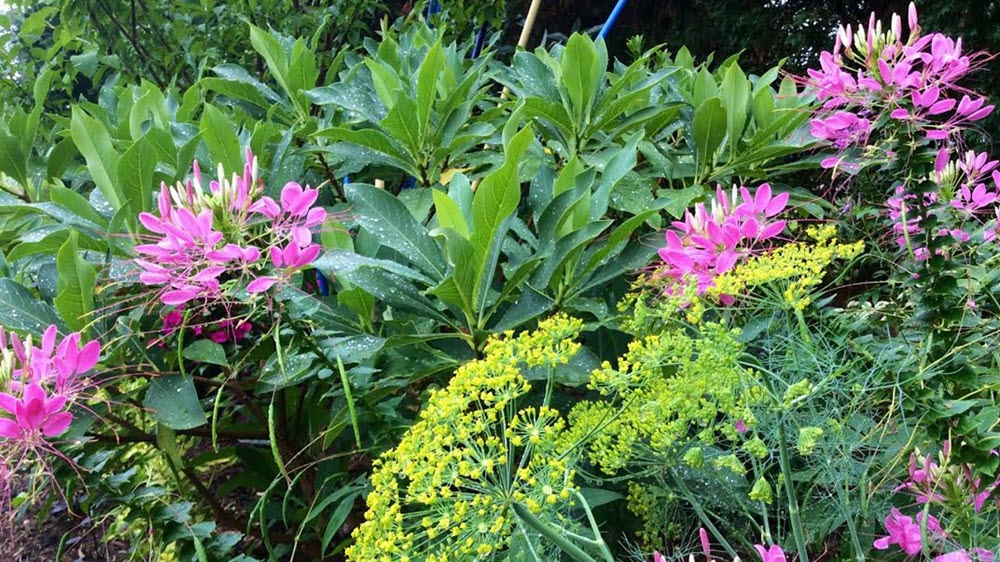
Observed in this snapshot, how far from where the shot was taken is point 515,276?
1019 mm

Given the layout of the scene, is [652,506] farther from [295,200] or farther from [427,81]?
[427,81]

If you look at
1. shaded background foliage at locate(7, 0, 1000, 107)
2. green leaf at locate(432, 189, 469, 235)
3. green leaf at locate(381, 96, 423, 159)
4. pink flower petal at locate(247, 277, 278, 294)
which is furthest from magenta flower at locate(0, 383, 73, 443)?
shaded background foliage at locate(7, 0, 1000, 107)

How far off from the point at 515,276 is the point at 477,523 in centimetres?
39

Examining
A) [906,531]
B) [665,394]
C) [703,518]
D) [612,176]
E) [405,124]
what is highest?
[405,124]

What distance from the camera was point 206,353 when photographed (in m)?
1.00

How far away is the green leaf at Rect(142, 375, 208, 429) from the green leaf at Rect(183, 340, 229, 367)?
0.03 metres

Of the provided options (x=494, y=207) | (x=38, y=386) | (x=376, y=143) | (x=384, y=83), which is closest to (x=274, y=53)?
(x=384, y=83)

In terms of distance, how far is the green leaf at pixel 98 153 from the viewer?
1.11m

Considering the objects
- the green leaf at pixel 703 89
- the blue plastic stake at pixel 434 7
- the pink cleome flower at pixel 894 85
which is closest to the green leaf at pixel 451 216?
the pink cleome flower at pixel 894 85

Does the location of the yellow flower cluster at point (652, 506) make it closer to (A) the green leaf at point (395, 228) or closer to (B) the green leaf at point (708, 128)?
(A) the green leaf at point (395, 228)

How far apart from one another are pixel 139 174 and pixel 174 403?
319 millimetres

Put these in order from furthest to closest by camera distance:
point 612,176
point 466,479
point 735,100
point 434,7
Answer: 1. point 434,7
2. point 735,100
3. point 612,176
4. point 466,479

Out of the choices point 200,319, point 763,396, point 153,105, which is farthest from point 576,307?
point 153,105

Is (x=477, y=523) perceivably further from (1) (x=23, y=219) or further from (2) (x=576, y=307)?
(1) (x=23, y=219)
